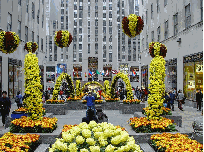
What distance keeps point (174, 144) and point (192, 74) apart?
655 inches

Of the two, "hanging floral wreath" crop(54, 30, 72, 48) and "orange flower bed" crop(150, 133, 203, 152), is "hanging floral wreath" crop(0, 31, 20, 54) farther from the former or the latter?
"orange flower bed" crop(150, 133, 203, 152)

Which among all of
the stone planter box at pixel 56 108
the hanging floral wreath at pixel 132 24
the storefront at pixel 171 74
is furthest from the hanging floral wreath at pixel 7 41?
the storefront at pixel 171 74

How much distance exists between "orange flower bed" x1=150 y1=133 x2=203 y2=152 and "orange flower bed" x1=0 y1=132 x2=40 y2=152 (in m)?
3.77

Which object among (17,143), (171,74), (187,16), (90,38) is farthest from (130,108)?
(90,38)

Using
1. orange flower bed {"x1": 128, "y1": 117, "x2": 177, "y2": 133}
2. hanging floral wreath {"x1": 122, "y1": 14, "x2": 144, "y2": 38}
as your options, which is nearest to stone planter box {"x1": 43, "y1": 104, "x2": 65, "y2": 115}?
hanging floral wreath {"x1": 122, "y1": 14, "x2": 144, "y2": 38}

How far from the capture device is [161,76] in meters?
10.1

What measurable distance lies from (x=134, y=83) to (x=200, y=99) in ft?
166

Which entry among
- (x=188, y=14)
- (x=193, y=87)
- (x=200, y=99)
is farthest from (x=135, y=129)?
(x=188, y=14)

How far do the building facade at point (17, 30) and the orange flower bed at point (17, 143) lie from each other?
49.8 ft

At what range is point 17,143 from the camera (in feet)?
22.5

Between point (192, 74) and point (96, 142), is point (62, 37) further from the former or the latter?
point (96, 142)

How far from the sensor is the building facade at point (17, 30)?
22172mm

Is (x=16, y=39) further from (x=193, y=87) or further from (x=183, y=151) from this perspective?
(x=193, y=87)

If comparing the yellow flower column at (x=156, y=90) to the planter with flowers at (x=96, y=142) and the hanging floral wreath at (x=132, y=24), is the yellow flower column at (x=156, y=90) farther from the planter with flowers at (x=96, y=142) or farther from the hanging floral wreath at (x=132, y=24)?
the planter with flowers at (x=96, y=142)
